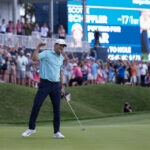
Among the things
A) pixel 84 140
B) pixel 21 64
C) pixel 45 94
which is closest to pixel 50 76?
pixel 45 94

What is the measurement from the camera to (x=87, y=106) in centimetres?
2442

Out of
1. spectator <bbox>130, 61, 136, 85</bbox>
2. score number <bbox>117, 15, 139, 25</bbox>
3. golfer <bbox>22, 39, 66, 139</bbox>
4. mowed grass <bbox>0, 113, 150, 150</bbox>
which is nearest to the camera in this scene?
mowed grass <bbox>0, 113, 150, 150</bbox>

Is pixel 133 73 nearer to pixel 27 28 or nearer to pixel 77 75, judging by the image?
pixel 77 75

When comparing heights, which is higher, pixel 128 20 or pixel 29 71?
pixel 128 20

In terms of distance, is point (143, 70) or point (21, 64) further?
point (143, 70)

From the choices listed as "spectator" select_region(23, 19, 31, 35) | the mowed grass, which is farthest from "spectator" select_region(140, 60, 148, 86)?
the mowed grass

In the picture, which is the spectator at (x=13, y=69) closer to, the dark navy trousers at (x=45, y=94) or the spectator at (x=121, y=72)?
the spectator at (x=121, y=72)

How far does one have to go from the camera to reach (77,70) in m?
26.0

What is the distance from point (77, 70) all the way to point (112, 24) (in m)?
12.8

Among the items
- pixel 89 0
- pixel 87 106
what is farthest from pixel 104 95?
pixel 89 0

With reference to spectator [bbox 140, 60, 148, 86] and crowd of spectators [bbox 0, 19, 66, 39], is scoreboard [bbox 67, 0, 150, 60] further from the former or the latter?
crowd of spectators [bbox 0, 19, 66, 39]

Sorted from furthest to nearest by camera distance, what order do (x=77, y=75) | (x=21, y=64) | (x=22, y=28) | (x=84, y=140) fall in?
(x=22, y=28) → (x=77, y=75) → (x=21, y=64) → (x=84, y=140)

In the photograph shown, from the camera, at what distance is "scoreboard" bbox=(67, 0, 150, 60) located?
121ft

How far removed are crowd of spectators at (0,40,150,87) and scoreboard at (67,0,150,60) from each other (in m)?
5.17
